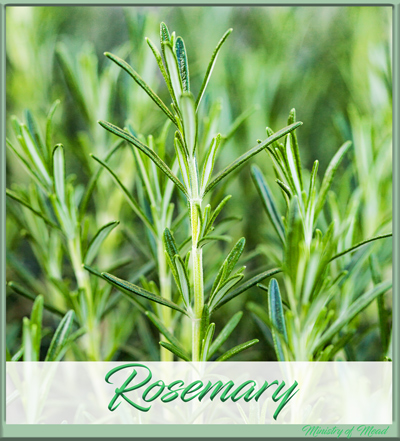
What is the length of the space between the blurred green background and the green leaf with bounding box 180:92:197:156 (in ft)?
0.81

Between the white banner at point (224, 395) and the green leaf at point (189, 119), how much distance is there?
196mm

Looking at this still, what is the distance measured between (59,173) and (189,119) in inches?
7.0

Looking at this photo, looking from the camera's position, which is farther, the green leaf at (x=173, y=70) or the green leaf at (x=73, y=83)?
the green leaf at (x=73, y=83)

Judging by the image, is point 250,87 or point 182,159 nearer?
point 182,159

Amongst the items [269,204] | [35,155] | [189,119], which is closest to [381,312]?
[269,204]

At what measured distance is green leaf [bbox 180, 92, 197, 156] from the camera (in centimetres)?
29

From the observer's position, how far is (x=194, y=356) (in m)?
0.36

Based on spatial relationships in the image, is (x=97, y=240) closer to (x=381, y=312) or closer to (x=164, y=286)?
(x=164, y=286)

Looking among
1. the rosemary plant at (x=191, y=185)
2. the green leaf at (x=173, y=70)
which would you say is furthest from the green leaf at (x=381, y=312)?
the green leaf at (x=173, y=70)

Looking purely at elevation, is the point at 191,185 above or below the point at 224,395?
above

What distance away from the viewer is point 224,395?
385mm

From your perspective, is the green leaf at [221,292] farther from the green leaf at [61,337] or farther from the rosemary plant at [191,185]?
the green leaf at [61,337]

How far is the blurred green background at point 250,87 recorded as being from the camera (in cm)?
58

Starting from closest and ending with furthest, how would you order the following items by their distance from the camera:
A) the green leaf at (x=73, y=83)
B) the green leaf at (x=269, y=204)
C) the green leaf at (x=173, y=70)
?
the green leaf at (x=173, y=70)
the green leaf at (x=269, y=204)
the green leaf at (x=73, y=83)
